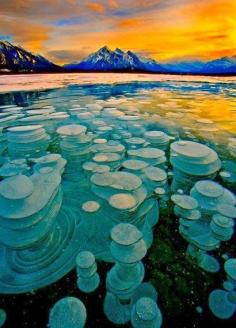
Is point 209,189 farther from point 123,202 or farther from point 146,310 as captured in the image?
point 146,310

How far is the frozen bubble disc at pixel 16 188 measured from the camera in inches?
84.8

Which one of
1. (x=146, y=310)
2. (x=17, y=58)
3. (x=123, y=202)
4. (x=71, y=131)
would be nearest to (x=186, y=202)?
(x=123, y=202)

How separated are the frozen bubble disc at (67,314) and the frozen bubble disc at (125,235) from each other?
0.52 metres

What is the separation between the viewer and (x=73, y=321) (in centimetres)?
159

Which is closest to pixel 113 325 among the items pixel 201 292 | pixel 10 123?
pixel 201 292

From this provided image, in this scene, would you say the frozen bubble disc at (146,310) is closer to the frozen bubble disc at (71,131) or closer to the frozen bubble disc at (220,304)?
the frozen bubble disc at (220,304)

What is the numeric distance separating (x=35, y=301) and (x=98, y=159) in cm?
195

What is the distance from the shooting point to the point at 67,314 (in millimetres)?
1629

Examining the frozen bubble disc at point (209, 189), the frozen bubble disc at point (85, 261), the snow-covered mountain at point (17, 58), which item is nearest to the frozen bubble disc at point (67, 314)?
the frozen bubble disc at point (85, 261)

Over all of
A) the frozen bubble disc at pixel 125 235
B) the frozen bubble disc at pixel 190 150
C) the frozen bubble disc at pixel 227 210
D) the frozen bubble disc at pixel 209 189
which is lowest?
the frozen bubble disc at pixel 227 210

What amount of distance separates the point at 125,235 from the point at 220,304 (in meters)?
0.88

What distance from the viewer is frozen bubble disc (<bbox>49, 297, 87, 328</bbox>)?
1.58 m

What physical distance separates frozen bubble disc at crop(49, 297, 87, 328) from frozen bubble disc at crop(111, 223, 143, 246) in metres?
0.52

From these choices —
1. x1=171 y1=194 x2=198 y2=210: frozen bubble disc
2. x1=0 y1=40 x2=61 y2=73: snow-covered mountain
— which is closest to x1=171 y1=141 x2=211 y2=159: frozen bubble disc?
x1=171 y1=194 x2=198 y2=210: frozen bubble disc
